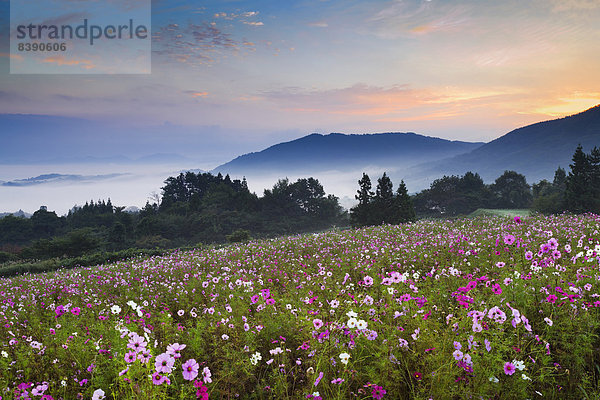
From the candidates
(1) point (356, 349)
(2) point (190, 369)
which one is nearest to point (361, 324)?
(1) point (356, 349)

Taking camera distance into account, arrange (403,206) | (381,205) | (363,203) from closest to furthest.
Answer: (403,206), (381,205), (363,203)

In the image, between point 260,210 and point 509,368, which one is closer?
point 509,368

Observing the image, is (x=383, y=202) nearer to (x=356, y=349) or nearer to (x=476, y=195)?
(x=476, y=195)

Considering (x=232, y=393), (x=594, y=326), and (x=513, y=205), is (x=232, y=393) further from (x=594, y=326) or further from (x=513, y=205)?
(x=513, y=205)

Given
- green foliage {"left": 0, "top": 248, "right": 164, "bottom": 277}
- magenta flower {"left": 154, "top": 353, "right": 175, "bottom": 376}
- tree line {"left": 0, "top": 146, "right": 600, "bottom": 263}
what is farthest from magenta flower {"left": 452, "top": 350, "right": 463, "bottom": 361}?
tree line {"left": 0, "top": 146, "right": 600, "bottom": 263}

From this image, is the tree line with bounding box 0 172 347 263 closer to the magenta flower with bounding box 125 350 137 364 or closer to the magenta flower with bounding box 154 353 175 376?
the magenta flower with bounding box 125 350 137 364

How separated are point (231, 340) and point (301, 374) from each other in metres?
1.03

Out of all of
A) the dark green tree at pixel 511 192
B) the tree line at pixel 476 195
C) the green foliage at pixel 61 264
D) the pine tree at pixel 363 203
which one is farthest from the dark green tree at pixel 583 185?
the green foliage at pixel 61 264

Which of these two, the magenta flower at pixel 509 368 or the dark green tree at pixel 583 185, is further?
the dark green tree at pixel 583 185

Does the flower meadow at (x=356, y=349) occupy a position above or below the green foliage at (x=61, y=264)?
above

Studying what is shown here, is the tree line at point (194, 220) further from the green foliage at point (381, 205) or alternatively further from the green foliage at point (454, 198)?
the green foliage at point (454, 198)

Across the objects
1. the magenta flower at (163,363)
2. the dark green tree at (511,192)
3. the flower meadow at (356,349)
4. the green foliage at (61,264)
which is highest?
the dark green tree at (511,192)

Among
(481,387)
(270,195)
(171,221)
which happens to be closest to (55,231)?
(171,221)

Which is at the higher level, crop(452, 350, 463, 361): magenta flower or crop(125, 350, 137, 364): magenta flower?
crop(125, 350, 137, 364): magenta flower
